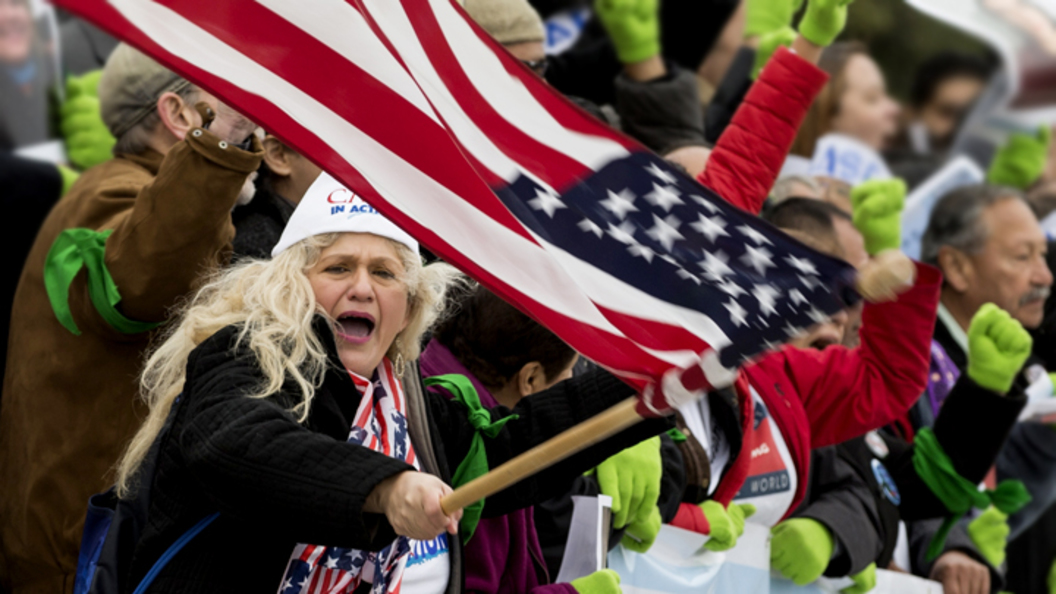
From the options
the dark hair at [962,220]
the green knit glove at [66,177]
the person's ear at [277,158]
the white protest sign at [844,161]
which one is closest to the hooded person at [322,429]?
the person's ear at [277,158]

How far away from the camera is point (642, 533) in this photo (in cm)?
347

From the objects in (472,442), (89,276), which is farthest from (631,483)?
(89,276)

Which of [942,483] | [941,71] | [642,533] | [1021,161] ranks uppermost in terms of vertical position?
[642,533]

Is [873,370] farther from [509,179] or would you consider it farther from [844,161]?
[844,161]

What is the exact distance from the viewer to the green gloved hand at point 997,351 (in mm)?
4727

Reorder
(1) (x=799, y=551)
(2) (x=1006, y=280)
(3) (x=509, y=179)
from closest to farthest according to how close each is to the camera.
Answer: (3) (x=509, y=179), (1) (x=799, y=551), (2) (x=1006, y=280)

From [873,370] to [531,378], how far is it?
1.14 m

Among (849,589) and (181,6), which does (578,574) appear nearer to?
(849,589)

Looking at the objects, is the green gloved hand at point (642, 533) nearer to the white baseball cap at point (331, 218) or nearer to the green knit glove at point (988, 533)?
the white baseball cap at point (331, 218)

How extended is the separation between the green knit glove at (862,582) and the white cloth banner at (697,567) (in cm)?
21

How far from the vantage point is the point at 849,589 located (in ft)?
14.1

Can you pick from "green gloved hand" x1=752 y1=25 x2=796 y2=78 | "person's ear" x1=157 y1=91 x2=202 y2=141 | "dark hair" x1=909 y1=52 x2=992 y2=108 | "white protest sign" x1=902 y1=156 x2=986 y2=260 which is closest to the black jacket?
"person's ear" x1=157 y1=91 x2=202 y2=141

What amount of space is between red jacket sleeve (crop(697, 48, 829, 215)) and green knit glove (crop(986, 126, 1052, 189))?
16.0ft

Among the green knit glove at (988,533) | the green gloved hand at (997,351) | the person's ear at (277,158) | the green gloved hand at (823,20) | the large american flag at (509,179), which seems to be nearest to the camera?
the large american flag at (509,179)
